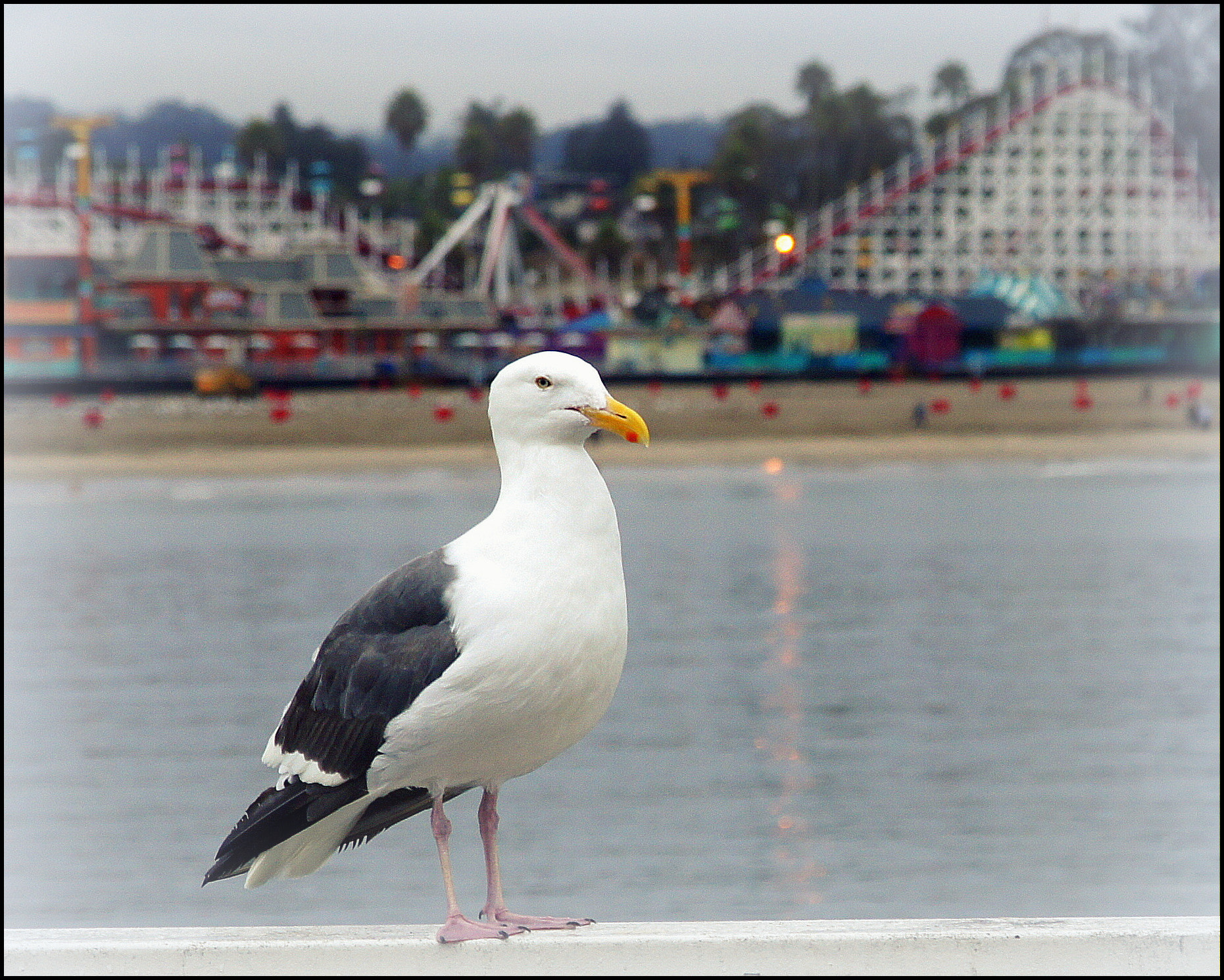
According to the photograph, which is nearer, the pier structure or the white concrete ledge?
the white concrete ledge

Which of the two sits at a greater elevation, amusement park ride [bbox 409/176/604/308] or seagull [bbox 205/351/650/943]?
amusement park ride [bbox 409/176/604/308]

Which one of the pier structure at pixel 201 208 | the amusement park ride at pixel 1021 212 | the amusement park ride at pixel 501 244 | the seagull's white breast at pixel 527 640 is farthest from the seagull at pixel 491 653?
the pier structure at pixel 201 208

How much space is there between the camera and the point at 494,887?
11.0ft

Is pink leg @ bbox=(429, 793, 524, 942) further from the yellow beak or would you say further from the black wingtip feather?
the yellow beak

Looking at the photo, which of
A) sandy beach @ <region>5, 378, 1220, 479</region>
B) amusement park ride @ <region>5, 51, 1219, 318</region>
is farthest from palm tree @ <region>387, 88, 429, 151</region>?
sandy beach @ <region>5, 378, 1220, 479</region>

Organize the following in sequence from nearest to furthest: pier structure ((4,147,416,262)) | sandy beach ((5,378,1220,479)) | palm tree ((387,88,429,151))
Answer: sandy beach ((5,378,1220,479))
pier structure ((4,147,416,262))
palm tree ((387,88,429,151))

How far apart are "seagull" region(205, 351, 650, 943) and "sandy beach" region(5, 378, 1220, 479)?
108 ft

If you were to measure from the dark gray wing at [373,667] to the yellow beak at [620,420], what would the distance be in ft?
1.28

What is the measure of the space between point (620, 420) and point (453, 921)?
944mm

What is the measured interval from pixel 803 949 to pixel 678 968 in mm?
213

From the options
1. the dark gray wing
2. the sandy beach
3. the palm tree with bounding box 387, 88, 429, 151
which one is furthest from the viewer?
the palm tree with bounding box 387, 88, 429, 151

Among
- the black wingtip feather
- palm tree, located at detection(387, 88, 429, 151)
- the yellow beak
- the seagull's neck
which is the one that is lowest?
the black wingtip feather

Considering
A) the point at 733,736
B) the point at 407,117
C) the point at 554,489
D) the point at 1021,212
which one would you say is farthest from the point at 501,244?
the point at 554,489

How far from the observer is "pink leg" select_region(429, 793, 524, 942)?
310cm
